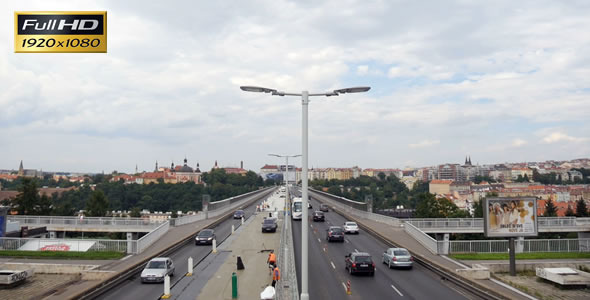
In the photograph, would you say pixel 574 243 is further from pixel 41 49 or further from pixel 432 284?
pixel 41 49

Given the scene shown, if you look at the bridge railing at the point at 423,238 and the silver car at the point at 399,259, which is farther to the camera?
the bridge railing at the point at 423,238

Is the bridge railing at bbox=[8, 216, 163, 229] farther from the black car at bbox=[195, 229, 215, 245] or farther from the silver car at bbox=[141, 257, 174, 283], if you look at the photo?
the silver car at bbox=[141, 257, 174, 283]

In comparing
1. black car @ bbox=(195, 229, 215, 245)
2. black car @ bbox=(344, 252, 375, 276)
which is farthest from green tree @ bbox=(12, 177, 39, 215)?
black car @ bbox=(344, 252, 375, 276)

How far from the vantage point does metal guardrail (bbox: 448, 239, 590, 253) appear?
1310 inches

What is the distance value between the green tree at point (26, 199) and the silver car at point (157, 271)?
64060 millimetres

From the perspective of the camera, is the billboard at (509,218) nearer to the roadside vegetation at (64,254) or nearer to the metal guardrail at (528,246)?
the metal guardrail at (528,246)

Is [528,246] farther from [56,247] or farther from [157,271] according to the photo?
[56,247]

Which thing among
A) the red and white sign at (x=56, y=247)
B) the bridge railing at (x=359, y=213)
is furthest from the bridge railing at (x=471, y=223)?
the red and white sign at (x=56, y=247)

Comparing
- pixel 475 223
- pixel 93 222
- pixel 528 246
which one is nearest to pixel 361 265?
pixel 528 246

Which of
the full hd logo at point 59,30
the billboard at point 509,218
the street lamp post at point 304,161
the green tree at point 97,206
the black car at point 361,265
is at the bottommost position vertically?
the green tree at point 97,206

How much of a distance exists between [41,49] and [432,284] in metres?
23.3

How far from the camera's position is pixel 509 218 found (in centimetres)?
2895

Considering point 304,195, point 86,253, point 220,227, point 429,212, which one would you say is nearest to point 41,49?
point 304,195

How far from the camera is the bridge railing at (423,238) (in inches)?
1320
